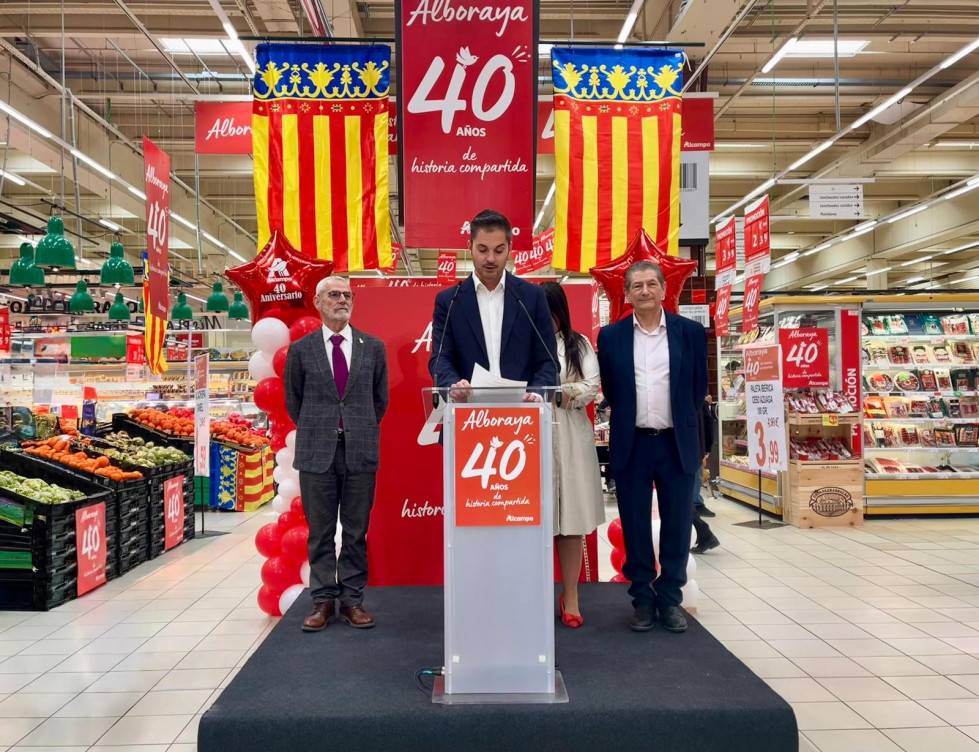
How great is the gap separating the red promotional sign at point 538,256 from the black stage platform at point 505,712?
28.4 feet

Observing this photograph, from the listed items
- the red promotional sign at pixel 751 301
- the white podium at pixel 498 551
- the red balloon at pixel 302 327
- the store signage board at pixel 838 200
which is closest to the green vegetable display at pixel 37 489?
the red balloon at pixel 302 327

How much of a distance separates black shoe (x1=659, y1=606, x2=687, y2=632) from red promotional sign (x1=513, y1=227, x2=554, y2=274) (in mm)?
8141

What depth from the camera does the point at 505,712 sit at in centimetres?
252

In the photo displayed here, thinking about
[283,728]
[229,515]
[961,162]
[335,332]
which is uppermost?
[961,162]

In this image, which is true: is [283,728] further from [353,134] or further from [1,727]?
[353,134]

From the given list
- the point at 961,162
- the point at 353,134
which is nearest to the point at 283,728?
the point at 353,134

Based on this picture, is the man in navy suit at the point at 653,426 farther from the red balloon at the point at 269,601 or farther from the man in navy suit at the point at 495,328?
the red balloon at the point at 269,601

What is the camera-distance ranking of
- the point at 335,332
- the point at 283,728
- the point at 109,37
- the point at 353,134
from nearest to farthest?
1. the point at 283,728
2. the point at 335,332
3. the point at 353,134
4. the point at 109,37

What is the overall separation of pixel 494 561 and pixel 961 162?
1538cm

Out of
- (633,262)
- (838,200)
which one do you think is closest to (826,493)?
(838,200)

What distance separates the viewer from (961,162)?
14.4 meters

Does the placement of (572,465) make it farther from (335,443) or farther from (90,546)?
(90,546)

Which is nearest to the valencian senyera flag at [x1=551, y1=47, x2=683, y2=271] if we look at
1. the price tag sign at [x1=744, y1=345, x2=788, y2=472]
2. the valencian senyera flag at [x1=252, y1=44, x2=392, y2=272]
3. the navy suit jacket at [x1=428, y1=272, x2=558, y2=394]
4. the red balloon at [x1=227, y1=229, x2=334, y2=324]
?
the valencian senyera flag at [x1=252, y1=44, x2=392, y2=272]

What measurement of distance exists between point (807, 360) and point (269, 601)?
6097 mm
